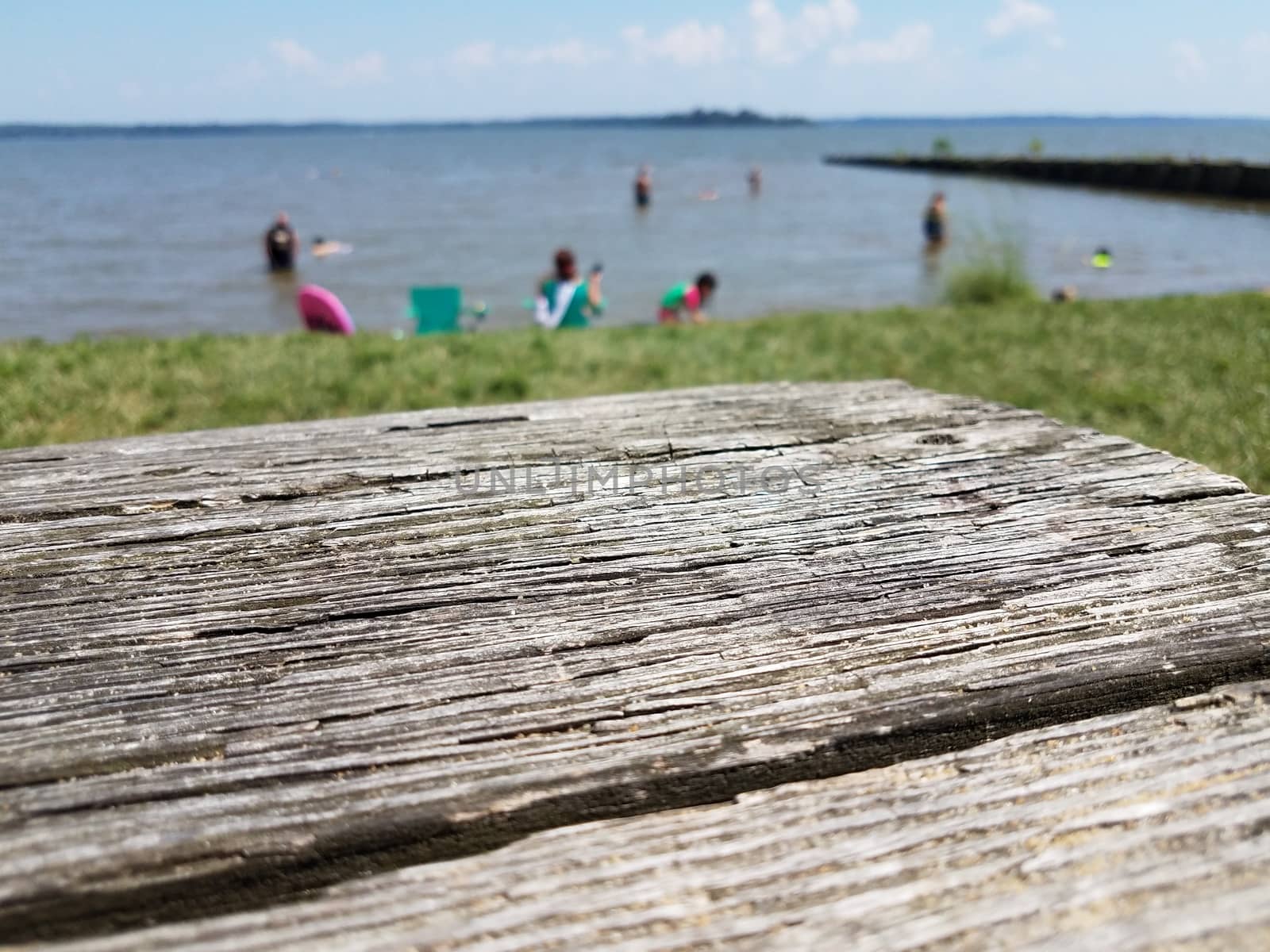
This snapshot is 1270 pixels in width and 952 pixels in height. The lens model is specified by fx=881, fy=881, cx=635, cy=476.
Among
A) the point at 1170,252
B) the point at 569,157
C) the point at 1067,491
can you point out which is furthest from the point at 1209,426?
the point at 569,157

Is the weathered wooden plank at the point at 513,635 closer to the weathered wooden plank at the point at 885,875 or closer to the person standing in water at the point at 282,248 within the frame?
the weathered wooden plank at the point at 885,875

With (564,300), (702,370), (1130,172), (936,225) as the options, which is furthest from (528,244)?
(1130,172)

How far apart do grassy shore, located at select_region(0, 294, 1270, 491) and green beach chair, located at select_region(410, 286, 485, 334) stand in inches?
105

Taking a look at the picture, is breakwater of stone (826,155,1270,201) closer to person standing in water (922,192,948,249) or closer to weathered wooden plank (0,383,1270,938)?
person standing in water (922,192,948,249)

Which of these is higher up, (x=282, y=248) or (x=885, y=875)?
(x=282, y=248)

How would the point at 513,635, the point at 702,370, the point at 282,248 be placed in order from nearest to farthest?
the point at 513,635
the point at 702,370
the point at 282,248

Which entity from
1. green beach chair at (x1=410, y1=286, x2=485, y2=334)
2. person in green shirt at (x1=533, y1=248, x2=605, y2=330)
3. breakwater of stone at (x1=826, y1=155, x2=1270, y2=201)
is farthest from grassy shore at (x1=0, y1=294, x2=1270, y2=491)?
breakwater of stone at (x1=826, y1=155, x2=1270, y2=201)

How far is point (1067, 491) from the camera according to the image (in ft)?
4.02

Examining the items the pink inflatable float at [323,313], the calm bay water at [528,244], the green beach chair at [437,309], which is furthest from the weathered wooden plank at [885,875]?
the calm bay water at [528,244]

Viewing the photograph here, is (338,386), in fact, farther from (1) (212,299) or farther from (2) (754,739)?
(1) (212,299)

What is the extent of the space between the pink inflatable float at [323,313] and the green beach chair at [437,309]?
2.87ft

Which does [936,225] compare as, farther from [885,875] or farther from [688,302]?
[885,875]

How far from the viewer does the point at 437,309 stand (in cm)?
1084

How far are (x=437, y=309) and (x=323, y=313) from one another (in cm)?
133
